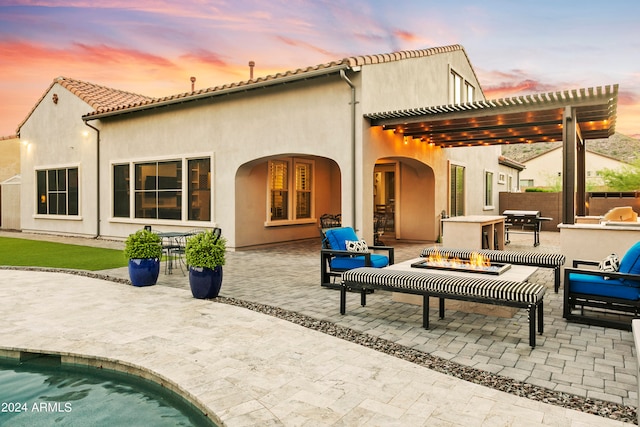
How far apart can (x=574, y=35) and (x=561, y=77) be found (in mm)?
6234

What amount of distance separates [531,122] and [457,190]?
5.59 meters

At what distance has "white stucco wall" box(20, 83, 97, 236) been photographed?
14.9m

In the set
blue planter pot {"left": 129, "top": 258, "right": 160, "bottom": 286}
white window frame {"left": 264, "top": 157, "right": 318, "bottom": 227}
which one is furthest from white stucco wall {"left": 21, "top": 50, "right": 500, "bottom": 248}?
blue planter pot {"left": 129, "top": 258, "right": 160, "bottom": 286}

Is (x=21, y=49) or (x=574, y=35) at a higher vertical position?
(x=574, y=35)

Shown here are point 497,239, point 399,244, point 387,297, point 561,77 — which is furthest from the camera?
point 561,77

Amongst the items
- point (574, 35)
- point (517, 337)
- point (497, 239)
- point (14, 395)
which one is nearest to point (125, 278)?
point (14, 395)

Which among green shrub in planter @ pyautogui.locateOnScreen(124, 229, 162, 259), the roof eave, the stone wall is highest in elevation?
the roof eave

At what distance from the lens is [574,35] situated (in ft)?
52.9

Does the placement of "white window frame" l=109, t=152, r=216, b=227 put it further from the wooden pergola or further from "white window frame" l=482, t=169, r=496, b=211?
"white window frame" l=482, t=169, r=496, b=211

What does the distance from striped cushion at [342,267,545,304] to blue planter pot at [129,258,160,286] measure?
11.4 feet

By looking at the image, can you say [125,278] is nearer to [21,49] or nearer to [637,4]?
[21,49]

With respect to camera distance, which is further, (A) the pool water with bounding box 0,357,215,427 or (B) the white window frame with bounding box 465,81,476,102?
(B) the white window frame with bounding box 465,81,476,102

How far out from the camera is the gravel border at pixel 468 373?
112 inches

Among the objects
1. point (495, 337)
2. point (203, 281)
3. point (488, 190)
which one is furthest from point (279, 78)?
point (488, 190)
